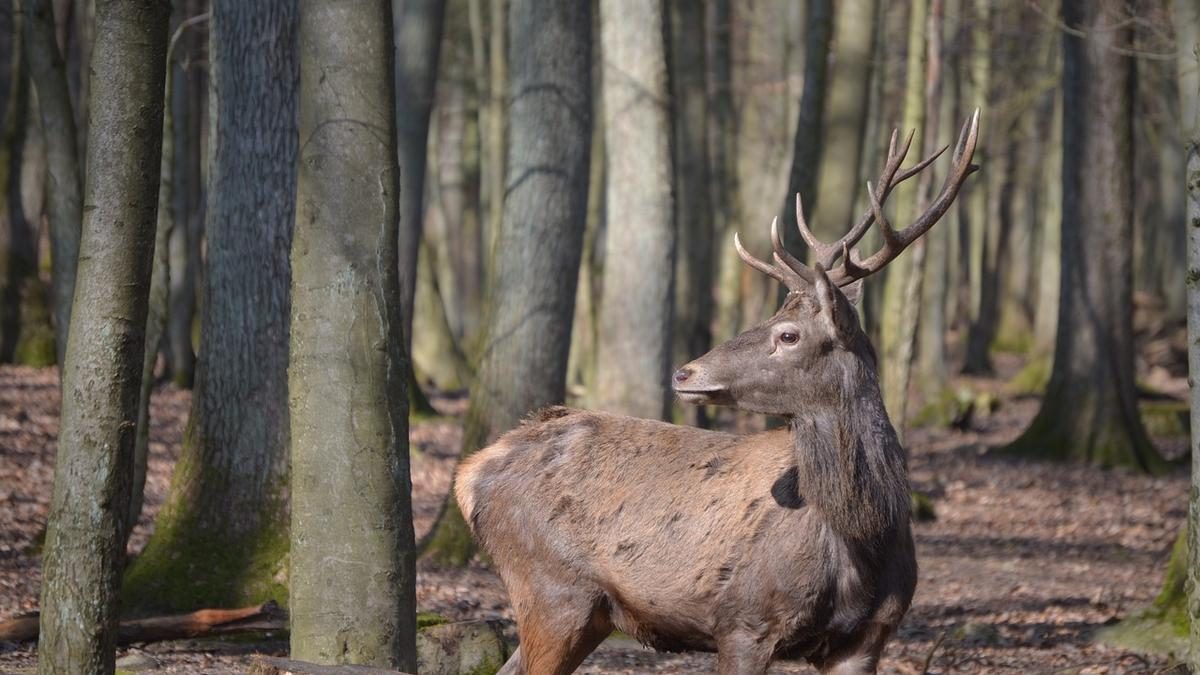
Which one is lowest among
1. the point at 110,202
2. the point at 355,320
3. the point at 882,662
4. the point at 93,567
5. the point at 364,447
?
the point at 882,662

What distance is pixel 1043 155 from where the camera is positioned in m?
35.4

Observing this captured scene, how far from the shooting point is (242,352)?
28.1ft

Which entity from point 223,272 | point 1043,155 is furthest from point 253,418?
point 1043,155

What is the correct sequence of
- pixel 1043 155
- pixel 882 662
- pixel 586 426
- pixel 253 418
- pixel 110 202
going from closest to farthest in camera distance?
pixel 110 202, pixel 586 426, pixel 882 662, pixel 253 418, pixel 1043 155

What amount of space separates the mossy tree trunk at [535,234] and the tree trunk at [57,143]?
291 centimetres

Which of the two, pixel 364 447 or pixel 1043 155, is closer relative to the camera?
pixel 364 447

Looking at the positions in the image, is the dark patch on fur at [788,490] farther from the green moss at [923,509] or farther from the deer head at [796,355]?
the green moss at [923,509]

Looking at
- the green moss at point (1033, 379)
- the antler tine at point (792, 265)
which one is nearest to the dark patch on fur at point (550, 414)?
the antler tine at point (792, 265)

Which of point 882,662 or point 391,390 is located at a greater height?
point 391,390

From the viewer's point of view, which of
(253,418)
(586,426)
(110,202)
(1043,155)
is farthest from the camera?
(1043,155)

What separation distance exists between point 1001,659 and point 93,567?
497cm

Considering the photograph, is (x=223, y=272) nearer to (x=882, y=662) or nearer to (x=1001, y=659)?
(x=882, y=662)

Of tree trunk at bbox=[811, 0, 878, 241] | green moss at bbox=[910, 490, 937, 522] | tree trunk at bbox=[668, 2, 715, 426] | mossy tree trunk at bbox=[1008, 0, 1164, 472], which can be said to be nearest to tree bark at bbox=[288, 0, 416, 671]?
green moss at bbox=[910, 490, 937, 522]

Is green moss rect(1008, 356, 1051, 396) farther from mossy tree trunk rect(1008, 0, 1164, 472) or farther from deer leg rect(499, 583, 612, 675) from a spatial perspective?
deer leg rect(499, 583, 612, 675)
